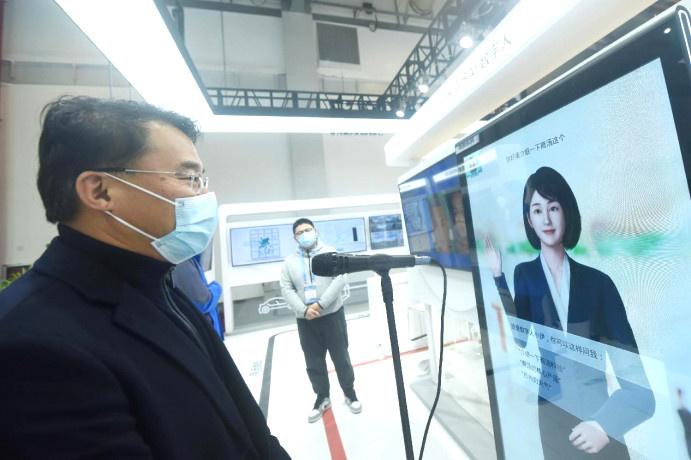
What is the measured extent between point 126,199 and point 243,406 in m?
0.69

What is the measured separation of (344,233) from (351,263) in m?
4.59

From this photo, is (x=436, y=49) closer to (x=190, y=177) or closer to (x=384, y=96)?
(x=384, y=96)

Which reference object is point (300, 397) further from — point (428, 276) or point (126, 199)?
point (126, 199)

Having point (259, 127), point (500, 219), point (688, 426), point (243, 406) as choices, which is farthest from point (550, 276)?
point (259, 127)

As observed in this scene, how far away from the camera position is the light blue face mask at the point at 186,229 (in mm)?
779

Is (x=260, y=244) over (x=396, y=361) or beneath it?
over

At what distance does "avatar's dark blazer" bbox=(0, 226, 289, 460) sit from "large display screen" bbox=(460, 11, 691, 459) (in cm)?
86

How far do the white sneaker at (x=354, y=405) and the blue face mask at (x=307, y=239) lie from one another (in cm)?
132

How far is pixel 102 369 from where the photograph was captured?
50 centimetres

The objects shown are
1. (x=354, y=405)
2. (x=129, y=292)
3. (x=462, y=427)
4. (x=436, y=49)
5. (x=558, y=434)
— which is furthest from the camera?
(x=436, y=49)

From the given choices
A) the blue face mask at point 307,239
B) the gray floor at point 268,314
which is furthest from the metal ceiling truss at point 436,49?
the gray floor at point 268,314

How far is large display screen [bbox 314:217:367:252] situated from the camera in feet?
17.4

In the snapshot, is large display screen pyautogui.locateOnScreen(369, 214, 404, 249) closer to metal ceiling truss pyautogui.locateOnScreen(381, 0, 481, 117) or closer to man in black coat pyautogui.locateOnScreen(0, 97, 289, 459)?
metal ceiling truss pyautogui.locateOnScreen(381, 0, 481, 117)

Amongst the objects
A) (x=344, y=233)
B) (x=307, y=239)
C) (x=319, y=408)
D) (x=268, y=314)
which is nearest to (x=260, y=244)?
(x=268, y=314)
